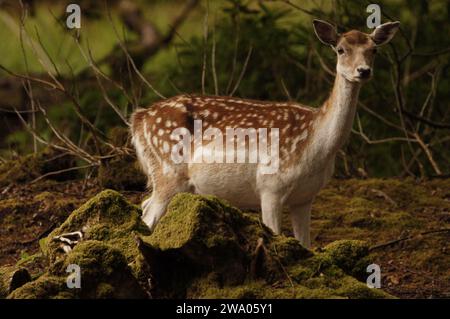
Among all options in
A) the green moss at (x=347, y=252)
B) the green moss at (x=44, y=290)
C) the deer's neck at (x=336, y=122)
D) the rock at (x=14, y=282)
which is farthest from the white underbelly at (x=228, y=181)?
the green moss at (x=44, y=290)

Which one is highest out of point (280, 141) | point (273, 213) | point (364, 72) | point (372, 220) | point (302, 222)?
point (364, 72)

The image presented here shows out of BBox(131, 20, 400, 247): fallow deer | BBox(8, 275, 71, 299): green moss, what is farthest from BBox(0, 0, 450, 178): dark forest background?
BBox(8, 275, 71, 299): green moss

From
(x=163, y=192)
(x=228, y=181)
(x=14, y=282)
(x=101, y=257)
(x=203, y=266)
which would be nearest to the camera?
(x=101, y=257)

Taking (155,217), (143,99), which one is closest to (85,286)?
(155,217)

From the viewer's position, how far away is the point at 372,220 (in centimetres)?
1071

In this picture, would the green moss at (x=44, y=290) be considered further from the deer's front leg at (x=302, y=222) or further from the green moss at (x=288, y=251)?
the deer's front leg at (x=302, y=222)

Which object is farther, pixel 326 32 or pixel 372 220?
pixel 372 220

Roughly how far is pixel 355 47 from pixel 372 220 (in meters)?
2.15

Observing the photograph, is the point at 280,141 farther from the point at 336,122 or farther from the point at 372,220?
the point at 372,220

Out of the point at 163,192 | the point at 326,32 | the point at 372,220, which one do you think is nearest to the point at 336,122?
the point at 326,32

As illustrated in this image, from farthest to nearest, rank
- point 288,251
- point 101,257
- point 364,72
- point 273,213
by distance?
point 273,213, point 364,72, point 288,251, point 101,257

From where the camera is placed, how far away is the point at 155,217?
958 cm

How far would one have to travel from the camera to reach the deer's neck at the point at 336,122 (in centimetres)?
922
